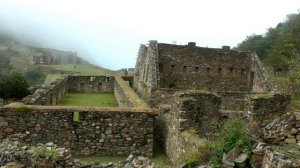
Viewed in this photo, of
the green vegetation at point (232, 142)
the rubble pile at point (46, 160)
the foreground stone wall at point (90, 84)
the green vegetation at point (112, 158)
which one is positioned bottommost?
the green vegetation at point (112, 158)

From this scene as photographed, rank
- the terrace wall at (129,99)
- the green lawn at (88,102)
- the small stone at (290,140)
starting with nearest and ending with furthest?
the small stone at (290,140) → the terrace wall at (129,99) → the green lawn at (88,102)

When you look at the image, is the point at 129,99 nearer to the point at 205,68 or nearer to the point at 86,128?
the point at 86,128

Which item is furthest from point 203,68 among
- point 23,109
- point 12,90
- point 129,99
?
point 23,109

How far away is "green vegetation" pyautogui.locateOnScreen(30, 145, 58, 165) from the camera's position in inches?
367

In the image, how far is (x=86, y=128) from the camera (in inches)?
532

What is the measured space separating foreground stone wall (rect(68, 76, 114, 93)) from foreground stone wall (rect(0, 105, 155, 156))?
75.4ft

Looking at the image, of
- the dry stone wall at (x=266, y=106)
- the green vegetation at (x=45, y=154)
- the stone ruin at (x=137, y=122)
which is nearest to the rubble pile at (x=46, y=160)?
the green vegetation at (x=45, y=154)

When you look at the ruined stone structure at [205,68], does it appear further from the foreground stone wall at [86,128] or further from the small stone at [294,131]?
the small stone at [294,131]

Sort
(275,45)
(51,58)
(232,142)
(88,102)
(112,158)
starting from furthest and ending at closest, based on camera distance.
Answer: (51,58)
(275,45)
(88,102)
(112,158)
(232,142)

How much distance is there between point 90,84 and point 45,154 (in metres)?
27.7

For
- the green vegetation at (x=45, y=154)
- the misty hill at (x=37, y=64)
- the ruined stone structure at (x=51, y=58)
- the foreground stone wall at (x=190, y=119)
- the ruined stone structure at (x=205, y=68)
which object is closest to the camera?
the green vegetation at (x=45, y=154)

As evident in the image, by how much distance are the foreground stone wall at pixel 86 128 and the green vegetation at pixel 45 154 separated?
3.77 m

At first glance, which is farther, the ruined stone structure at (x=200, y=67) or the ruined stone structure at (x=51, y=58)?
the ruined stone structure at (x=51, y=58)

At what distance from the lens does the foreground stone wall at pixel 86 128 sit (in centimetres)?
1334
